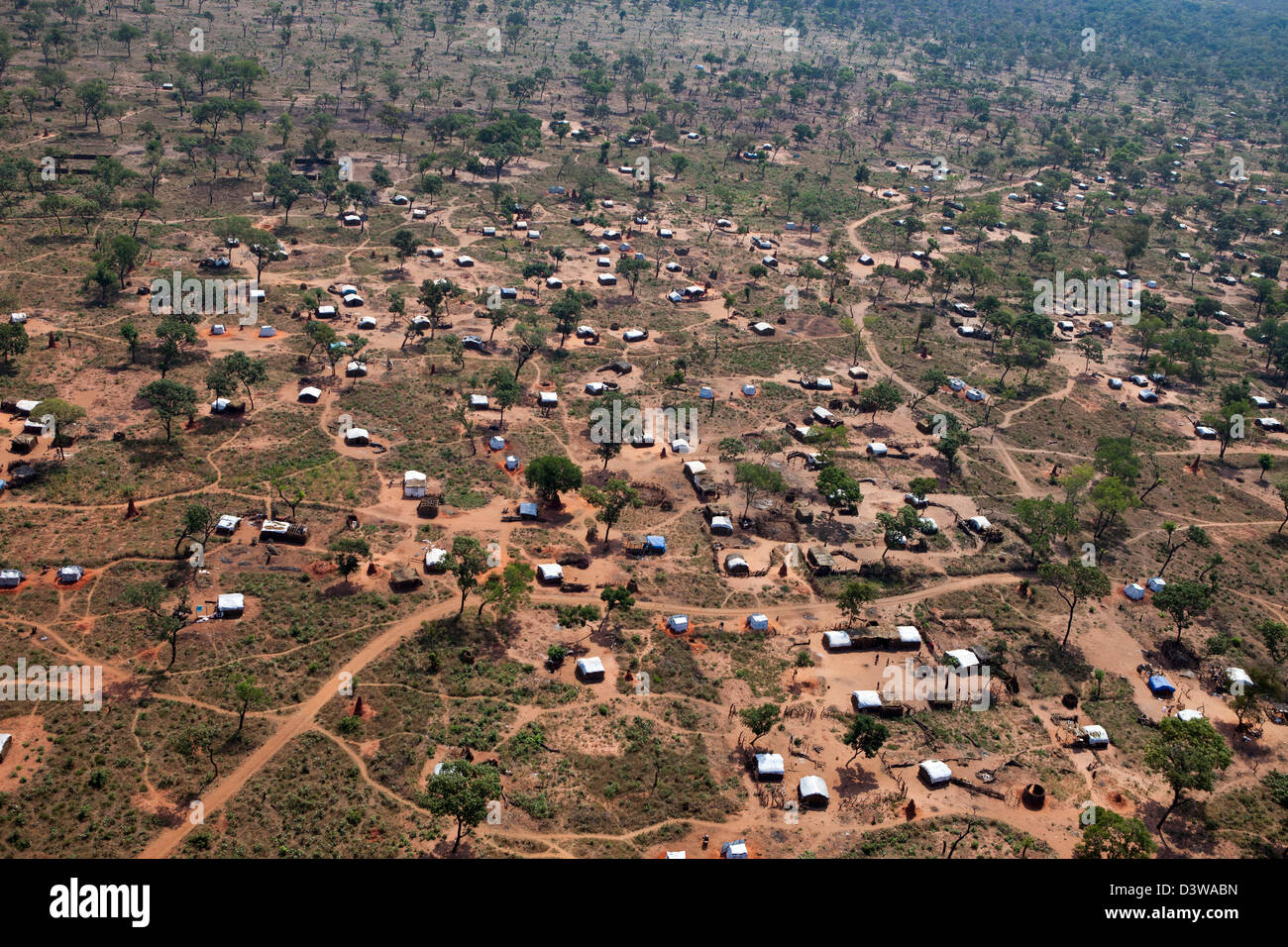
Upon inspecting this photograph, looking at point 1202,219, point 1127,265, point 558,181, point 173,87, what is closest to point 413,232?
point 558,181

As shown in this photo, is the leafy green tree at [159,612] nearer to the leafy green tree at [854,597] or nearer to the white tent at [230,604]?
the white tent at [230,604]

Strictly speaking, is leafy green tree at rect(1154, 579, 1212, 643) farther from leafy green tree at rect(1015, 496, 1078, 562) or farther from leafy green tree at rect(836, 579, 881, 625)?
leafy green tree at rect(836, 579, 881, 625)

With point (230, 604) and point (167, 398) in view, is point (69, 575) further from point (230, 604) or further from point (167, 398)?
point (167, 398)

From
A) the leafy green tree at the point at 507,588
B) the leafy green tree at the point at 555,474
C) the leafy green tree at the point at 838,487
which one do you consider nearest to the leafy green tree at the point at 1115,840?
the leafy green tree at the point at 838,487

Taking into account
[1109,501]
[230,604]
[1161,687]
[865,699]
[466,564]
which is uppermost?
[1109,501]

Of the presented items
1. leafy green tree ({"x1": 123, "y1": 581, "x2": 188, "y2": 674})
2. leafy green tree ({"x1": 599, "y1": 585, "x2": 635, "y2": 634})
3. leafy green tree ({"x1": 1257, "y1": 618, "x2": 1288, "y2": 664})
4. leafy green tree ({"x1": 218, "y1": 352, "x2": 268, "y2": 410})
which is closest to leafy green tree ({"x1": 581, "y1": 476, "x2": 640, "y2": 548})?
leafy green tree ({"x1": 599, "y1": 585, "x2": 635, "y2": 634})

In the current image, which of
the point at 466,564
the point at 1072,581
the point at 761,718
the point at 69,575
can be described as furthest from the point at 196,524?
the point at 1072,581
